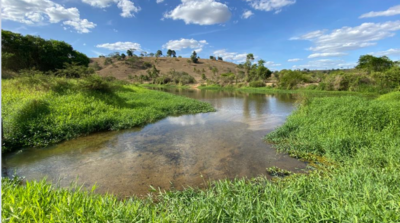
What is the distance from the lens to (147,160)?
606 centimetres

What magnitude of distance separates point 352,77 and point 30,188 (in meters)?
34.4

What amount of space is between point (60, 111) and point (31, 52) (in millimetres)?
23435

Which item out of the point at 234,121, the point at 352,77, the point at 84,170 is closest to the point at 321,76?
the point at 352,77

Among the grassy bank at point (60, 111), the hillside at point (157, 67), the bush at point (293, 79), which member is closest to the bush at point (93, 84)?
the grassy bank at point (60, 111)

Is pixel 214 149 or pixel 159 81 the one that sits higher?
pixel 159 81

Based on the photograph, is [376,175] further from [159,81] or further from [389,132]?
[159,81]

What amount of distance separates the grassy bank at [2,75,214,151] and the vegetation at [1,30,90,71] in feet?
42.3

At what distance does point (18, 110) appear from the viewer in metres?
7.80

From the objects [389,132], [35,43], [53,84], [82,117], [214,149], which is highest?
[35,43]

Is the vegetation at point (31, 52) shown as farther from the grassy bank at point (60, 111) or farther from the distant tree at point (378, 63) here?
the distant tree at point (378, 63)

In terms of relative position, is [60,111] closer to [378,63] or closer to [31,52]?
[31,52]

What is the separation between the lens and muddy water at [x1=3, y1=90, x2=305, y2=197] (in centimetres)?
496

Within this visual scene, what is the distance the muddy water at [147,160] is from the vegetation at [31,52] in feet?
62.3

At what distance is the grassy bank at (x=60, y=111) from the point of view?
7070 millimetres
